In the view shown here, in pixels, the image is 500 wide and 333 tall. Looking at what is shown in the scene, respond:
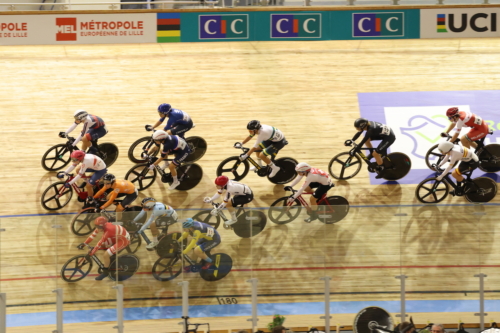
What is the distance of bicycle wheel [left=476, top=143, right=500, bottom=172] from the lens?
13.8 meters

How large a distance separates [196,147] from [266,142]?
4.81ft

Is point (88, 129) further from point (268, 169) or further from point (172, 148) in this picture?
point (268, 169)

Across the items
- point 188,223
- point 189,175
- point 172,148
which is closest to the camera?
point 188,223

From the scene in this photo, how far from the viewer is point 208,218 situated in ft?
33.0

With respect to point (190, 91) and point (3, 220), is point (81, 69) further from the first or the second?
point (3, 220)

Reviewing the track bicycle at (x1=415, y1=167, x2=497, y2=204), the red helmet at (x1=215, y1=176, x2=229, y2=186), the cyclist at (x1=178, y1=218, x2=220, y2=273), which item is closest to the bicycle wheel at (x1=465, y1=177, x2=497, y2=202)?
the track bicycle at (x1=415, y1=167, x2=497, y2=204)

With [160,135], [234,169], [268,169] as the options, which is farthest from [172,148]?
[268,169]

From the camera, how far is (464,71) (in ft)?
56.9

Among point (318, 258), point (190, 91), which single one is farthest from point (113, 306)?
point (190, 91)

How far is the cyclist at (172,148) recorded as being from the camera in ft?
41.4

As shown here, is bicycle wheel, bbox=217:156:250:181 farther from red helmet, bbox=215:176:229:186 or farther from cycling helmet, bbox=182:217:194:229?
cycling helmet, bbox=182:217:194:229

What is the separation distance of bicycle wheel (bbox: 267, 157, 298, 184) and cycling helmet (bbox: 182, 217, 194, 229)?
12.5ft

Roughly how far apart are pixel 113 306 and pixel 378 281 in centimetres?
339

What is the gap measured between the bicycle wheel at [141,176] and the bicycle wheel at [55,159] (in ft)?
3.98
